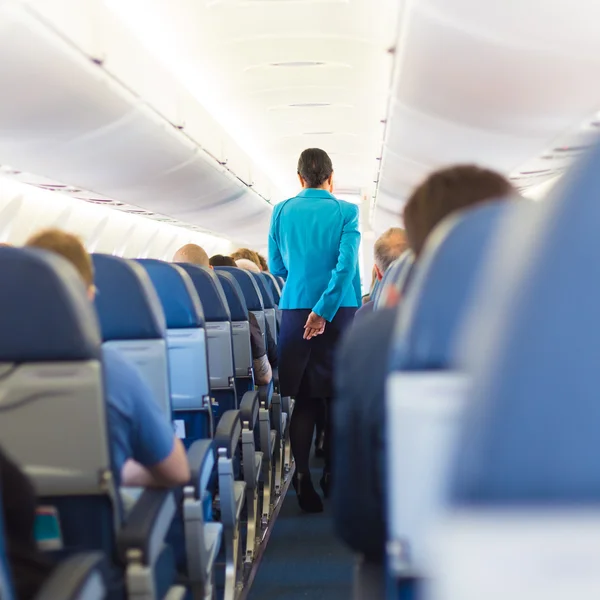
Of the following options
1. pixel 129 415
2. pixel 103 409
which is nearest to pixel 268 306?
pixel 129 415

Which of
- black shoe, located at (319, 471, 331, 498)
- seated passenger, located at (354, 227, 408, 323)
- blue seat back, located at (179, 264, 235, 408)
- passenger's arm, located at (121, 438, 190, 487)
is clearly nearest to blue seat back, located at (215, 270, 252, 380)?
blue seat back, located at (179, 264, 235, 408)

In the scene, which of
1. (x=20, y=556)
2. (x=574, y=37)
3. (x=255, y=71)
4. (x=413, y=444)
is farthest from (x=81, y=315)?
(x=255, y=71)

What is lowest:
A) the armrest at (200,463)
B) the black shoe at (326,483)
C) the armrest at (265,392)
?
the black shoe at (326,483)

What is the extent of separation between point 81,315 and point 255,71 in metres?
7.34

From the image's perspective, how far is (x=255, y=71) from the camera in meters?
8.70

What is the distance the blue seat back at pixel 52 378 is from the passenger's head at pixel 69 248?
26 centimetres

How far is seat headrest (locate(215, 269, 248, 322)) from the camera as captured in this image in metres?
4.37

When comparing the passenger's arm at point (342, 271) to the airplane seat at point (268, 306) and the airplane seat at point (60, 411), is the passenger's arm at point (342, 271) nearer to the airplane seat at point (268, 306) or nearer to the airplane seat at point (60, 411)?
the airplane seat at point (268, 306)

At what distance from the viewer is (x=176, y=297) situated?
307 cm

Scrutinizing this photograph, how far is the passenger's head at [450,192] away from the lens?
70.7 inches

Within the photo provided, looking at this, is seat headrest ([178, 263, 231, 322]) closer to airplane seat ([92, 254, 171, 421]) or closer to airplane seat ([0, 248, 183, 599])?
airplane seat ([92, 254, 171, 421])

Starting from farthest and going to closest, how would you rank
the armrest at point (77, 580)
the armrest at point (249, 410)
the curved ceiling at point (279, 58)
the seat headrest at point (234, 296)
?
the curved ceiling at point (279, 58) → the seat headrest at point (234, 296) → the armrest at point (249, 410) → the armrest at point (77, 580)

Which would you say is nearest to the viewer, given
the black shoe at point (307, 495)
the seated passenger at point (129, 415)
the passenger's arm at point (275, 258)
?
the seated passenger at point (129, 415)

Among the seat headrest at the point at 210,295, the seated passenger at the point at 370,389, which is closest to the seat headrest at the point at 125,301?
the seated passenger at the point at 370,389
